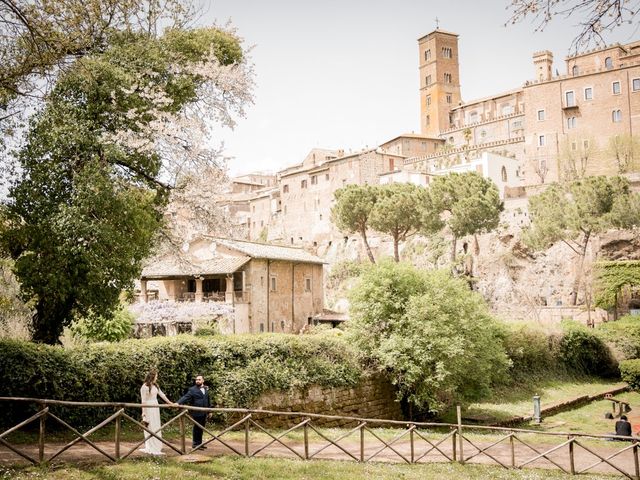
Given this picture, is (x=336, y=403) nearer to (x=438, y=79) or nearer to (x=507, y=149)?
(x=507, y=149)

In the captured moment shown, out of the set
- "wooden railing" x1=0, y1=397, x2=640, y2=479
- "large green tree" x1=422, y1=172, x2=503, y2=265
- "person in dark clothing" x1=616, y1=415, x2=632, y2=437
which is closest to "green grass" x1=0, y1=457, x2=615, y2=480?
"wooden railing" x1=0, y1=397, x2=640, y2=479

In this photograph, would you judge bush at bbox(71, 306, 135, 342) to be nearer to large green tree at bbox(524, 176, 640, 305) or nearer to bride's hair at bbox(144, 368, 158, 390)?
bride's hair at bbox(144, 368, 158, 390)

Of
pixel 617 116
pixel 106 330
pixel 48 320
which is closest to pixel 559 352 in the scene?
pixel 106 330

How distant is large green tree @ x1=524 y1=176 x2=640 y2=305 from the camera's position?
151 ft

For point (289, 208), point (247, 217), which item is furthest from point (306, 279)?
point (247, 217)

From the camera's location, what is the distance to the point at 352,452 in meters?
13.8

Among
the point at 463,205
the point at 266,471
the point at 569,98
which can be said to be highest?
the point at 569,98

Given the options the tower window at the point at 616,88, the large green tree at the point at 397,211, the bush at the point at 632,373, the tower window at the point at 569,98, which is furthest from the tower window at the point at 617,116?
the bush at the point at 632,373

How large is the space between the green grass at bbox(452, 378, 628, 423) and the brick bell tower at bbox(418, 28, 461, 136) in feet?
230

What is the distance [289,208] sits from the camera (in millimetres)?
78812

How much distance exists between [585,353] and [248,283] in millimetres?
20574

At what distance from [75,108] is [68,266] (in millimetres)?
3962

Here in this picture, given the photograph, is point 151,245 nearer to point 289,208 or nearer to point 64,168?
point 64,168

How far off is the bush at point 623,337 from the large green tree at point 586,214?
10.9 m
